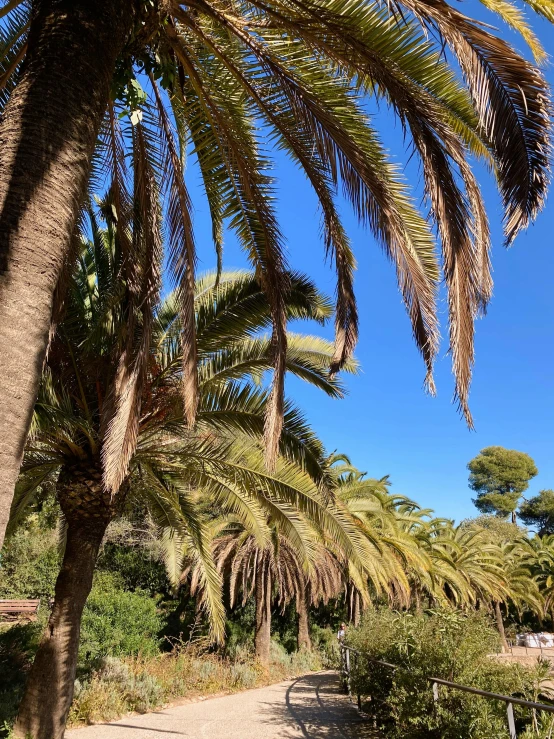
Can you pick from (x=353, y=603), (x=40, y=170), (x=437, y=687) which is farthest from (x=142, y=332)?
(x=353, y=603)

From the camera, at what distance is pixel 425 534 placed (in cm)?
2308

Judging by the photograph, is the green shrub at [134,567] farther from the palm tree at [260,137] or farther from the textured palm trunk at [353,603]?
the palm tree at [260,137]

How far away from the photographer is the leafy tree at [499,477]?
222 ft

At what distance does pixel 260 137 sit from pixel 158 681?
38.8ft

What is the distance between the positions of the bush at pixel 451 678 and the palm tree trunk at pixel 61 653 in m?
4.42

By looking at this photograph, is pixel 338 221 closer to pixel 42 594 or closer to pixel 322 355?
pixel 322 355

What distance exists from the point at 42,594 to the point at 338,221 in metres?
18.6

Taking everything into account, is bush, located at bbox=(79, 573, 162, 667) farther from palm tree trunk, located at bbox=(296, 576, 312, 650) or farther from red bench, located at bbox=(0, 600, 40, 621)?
palm tree trunk, located at bbox=(296, 576, 312, 650)

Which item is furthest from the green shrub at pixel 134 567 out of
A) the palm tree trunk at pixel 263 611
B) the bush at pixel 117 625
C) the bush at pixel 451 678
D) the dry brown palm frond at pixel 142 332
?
the dry brown palm frond at pixel 142 332

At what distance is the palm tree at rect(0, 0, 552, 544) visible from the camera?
8.28 ft

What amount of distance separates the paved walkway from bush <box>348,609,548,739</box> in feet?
4.60

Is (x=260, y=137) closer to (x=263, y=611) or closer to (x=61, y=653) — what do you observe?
(x=61, y=653)

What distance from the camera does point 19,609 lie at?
1694 centimetres

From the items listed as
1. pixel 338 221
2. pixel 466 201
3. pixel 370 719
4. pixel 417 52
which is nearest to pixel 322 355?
pixel 338 221
